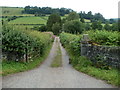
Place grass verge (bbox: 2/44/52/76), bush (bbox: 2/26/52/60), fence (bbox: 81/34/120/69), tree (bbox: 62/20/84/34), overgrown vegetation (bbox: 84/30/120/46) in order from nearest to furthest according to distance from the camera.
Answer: fence (bbox: 81/34/120/69)
grass verge (bbox: 2/44/52/76)
overgrown vegetation (bbox: 84/30/120/46)
bush (bbox: 2/26/52/60)
tree (bbox: 62/20/84/34)

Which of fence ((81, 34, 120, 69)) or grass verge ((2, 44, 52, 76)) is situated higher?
fence ((81, 34, 120, 69))

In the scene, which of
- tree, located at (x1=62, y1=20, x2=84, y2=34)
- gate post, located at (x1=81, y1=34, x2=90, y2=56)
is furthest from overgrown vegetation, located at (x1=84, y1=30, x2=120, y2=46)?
tree, located at (x1=62, y1=20, x2=84, y2=34)

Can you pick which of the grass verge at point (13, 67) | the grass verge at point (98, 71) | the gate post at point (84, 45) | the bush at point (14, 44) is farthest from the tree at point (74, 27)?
the grass verge at point (13, 67)

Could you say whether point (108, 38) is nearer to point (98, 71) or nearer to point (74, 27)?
point (98, 71)

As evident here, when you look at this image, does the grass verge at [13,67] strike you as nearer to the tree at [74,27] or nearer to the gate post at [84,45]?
the gate post at [84,45]

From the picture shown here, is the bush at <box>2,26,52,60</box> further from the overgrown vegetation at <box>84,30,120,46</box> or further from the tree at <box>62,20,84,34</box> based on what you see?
the tree at <box>62,20,84,34</box>

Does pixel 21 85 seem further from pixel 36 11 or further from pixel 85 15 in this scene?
pixel 85 15

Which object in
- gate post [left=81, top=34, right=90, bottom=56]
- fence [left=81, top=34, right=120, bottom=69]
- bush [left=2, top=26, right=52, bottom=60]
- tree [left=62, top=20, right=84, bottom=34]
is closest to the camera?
fence [left=81, top=34, right=120, bottom=69]

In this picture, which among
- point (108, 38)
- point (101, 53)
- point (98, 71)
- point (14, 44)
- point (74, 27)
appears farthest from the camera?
point (74, 27)

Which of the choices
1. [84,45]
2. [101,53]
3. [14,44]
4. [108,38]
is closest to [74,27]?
[84,45]

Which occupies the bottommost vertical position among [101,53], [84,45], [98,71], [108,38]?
[98,71]

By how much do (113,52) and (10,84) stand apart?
5127 millimetres

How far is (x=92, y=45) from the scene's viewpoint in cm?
1123

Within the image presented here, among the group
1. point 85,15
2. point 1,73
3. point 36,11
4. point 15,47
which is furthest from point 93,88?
point 85,15
